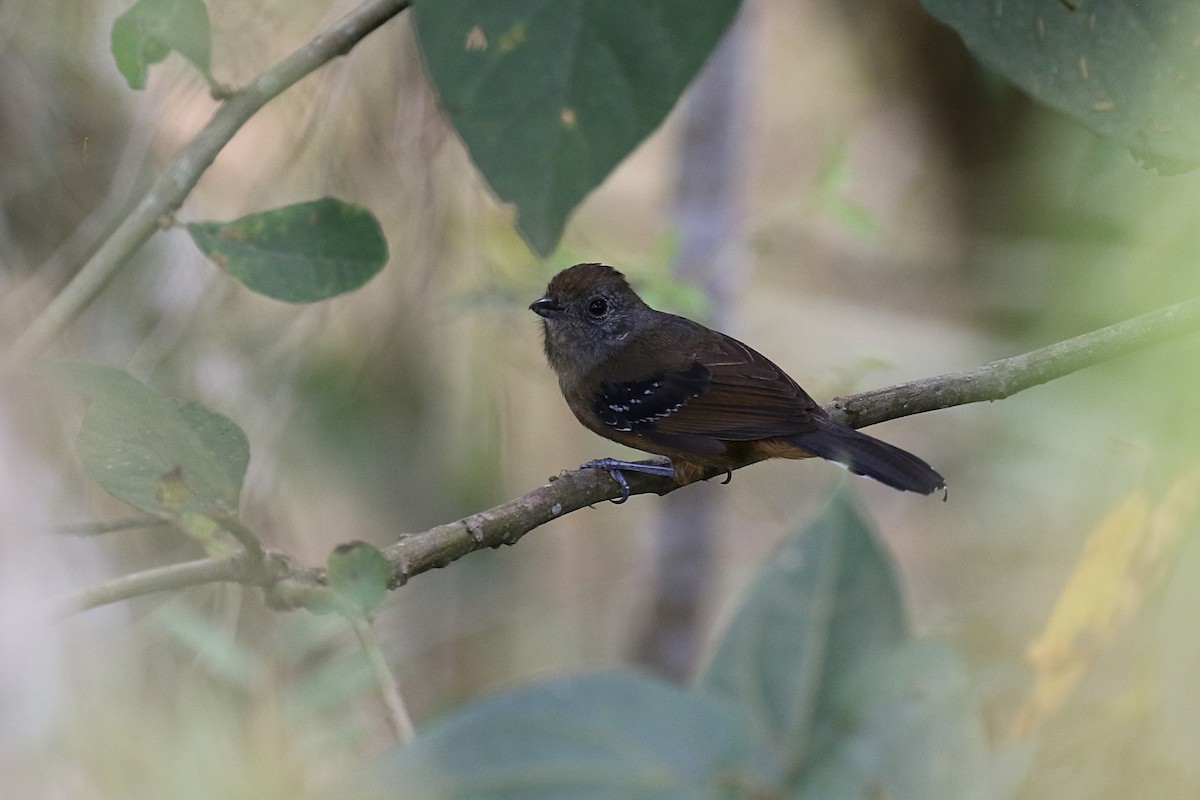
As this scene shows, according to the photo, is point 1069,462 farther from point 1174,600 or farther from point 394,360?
point 1174,600

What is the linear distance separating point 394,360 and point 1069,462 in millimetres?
2725

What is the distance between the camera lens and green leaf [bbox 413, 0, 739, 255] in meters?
1.06

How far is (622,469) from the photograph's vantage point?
233 cm

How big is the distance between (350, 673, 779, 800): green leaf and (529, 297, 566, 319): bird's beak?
2536 mm

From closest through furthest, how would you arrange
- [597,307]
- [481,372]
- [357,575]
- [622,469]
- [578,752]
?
[578,752] → [357,575] → [622,469] → [597,307] → [481,372]

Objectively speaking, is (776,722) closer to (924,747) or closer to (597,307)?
(924,747)

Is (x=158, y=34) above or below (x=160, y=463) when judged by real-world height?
above

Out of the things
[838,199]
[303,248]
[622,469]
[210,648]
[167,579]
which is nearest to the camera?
[167,579]

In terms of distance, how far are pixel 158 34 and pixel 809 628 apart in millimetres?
1006

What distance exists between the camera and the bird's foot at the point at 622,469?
1.99 meters

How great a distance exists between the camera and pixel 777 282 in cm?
782

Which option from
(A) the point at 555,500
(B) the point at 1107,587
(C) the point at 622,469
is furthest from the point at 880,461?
(B) the point at 1107,587

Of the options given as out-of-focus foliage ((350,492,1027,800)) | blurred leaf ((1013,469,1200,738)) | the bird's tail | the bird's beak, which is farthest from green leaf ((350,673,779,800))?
the bird's beak

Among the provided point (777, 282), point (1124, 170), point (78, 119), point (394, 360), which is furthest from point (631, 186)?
point (1124, 170)
